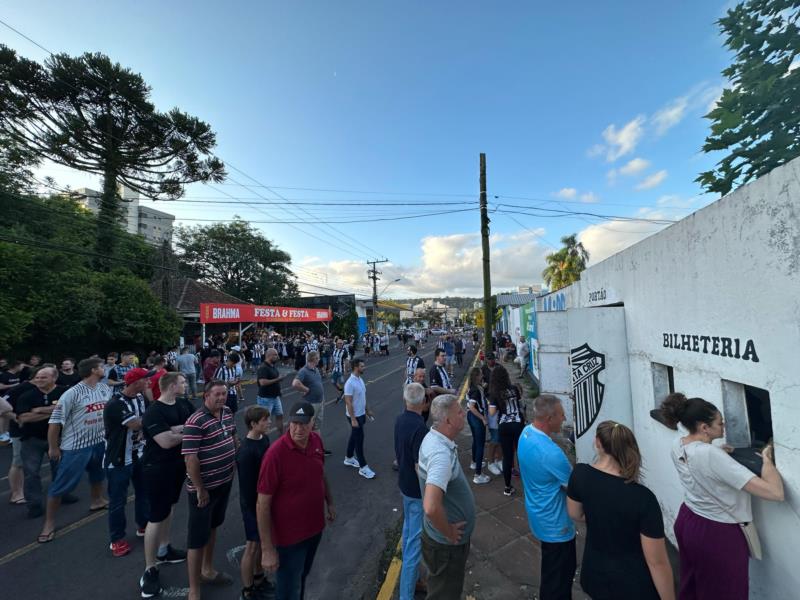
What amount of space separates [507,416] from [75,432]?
5.25 m

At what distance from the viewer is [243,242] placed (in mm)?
37938

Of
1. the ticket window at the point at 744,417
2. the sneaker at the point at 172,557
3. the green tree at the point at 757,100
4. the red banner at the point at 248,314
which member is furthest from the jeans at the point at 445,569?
the red banner at the point at 248,314

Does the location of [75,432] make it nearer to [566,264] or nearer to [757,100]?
[757,100]

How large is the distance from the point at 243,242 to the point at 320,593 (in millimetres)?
39088

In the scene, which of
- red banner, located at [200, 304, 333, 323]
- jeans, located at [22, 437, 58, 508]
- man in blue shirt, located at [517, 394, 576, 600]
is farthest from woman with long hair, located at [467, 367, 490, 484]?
red banner, located at [200, 304, 333, 323]

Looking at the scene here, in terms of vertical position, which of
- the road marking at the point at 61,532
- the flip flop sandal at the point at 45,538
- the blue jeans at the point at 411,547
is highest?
the blue jeans at the point at 411,547

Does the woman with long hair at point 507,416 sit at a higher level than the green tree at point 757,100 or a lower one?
lower

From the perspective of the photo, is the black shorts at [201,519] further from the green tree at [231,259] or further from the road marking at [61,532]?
the green tree at [231,259]

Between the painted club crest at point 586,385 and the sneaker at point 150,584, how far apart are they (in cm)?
510

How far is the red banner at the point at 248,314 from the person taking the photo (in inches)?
617

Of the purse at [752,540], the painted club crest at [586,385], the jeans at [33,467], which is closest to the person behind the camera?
the purse at [752,540]

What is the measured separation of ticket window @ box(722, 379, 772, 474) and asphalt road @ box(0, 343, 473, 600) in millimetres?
3317

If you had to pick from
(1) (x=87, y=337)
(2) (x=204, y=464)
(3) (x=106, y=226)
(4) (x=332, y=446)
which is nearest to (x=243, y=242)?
(3) (x=106, y=226)

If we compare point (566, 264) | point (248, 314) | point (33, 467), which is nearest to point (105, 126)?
point (248, 314)
